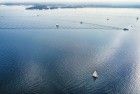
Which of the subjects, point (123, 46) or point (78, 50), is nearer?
point (78, 50)

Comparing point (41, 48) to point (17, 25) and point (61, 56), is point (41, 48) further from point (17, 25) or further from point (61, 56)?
point (17, 25)

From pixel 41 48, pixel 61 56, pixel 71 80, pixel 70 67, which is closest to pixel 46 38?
pixel 41 48

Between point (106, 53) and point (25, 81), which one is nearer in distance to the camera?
point (25, 81)

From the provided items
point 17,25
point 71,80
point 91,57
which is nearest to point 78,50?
point 91,57

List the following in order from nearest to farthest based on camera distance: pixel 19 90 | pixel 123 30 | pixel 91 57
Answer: pixel 19 90 < pixel 91 57 < pixel 123 30

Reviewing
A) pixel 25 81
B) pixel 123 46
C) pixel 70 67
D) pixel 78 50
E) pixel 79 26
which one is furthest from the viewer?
pixel 79 26

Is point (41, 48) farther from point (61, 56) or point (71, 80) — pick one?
point (71, 80)
